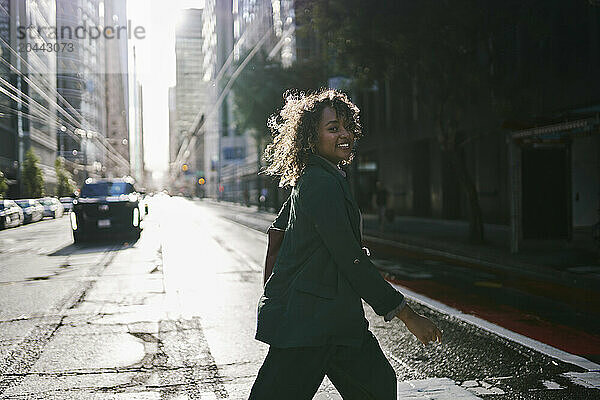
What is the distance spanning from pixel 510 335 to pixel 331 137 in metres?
4.48

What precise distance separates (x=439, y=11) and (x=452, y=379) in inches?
468

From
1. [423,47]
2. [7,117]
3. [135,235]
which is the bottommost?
[135,235]

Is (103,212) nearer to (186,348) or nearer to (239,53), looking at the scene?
(186,348)

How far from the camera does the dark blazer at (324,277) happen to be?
7.57 ft

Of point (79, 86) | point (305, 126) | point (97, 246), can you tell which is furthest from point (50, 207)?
point (79, 86)

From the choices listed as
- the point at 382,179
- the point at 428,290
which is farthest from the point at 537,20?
the point at 382,179

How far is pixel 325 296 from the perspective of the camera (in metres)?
2.34

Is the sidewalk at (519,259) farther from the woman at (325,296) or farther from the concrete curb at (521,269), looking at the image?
the woman at (325,296)

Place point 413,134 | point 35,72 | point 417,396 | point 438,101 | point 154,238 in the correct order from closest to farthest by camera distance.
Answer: point 417,396 → point 438,101 → point 154,238 → point 413,134 → point 35,72

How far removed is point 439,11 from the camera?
1488 centimetres

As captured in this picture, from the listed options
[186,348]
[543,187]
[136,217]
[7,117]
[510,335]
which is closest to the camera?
[186,348]

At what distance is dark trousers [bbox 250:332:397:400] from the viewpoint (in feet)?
7.89

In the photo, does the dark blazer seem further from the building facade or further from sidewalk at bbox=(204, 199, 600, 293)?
the building facade

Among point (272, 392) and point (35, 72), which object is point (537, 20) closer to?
point (272, 392)
